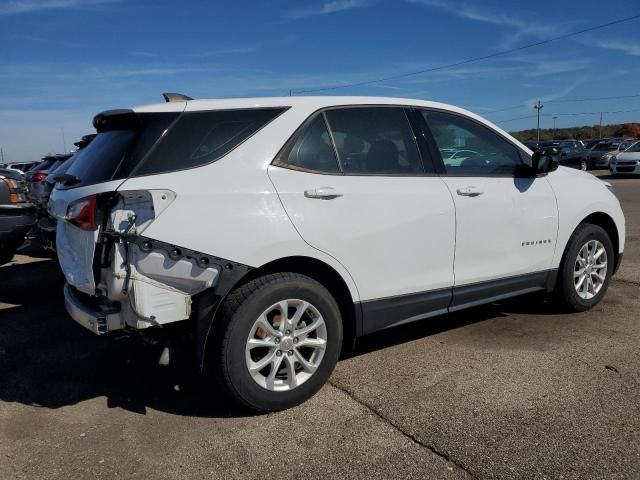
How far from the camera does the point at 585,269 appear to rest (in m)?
5.07

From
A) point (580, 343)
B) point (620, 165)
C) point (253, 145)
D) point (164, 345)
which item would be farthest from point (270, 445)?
point (620, 165)

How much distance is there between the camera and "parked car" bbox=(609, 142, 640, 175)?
2305cm

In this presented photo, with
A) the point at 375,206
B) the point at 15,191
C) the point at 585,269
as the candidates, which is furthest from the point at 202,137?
the point at 15,191

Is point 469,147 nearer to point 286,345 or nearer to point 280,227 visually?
point 280,227

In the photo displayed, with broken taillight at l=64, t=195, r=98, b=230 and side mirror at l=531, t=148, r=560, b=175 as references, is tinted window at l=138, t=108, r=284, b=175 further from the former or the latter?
side mirror at l=531, t=148, r=560, b=175

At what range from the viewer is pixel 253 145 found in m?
3.33

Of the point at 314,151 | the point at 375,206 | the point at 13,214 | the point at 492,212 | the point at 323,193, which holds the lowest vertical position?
the point at 13,214

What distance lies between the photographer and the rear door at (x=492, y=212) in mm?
4098

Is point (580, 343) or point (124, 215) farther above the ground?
point (124, 215)

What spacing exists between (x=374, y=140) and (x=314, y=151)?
53 centimetres

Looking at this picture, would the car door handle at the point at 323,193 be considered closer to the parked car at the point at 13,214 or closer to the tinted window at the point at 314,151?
the tinted window at the point at 314,151

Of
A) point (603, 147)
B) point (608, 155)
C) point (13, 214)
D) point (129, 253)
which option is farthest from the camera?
point (603, 147)

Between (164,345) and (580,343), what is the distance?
10.2ft

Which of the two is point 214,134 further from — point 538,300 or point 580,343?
point 538,300
